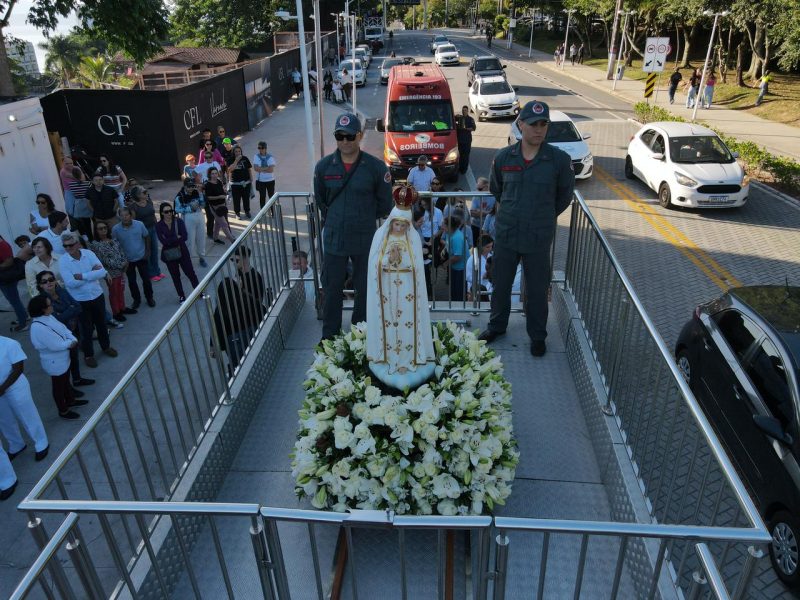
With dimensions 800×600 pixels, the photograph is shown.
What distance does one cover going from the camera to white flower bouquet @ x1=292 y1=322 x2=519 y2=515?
349cm

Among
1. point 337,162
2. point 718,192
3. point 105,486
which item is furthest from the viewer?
point 718,192

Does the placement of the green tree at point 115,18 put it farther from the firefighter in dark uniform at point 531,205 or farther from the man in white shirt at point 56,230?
the firefighter in dark uniform at point 531,205

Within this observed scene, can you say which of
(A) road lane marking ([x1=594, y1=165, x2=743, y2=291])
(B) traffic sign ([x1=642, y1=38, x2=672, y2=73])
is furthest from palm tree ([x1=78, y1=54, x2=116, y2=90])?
(A) road lane marking ([x1=594, y1=165, x2=743, y2=291])

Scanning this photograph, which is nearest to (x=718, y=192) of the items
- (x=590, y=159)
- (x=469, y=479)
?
(x=590, y=159)

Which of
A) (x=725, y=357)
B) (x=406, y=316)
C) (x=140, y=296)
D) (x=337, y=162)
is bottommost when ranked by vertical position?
(x=140, y=296)

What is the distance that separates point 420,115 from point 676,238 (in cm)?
783

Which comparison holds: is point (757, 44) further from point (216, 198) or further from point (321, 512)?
point (321, 512)

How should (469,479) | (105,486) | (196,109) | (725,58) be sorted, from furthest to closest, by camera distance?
(725,58) → (196,109) → (105,486) → (469,479)

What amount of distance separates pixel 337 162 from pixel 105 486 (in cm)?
387

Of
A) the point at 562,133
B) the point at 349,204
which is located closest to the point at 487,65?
the point at 562,133

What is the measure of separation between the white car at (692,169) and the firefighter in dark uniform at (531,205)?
412 inches

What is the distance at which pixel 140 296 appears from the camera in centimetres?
1002

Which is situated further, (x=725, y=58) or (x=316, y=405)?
(x=725, y=58)

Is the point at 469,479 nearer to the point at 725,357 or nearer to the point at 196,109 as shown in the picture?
the point at 725,357
